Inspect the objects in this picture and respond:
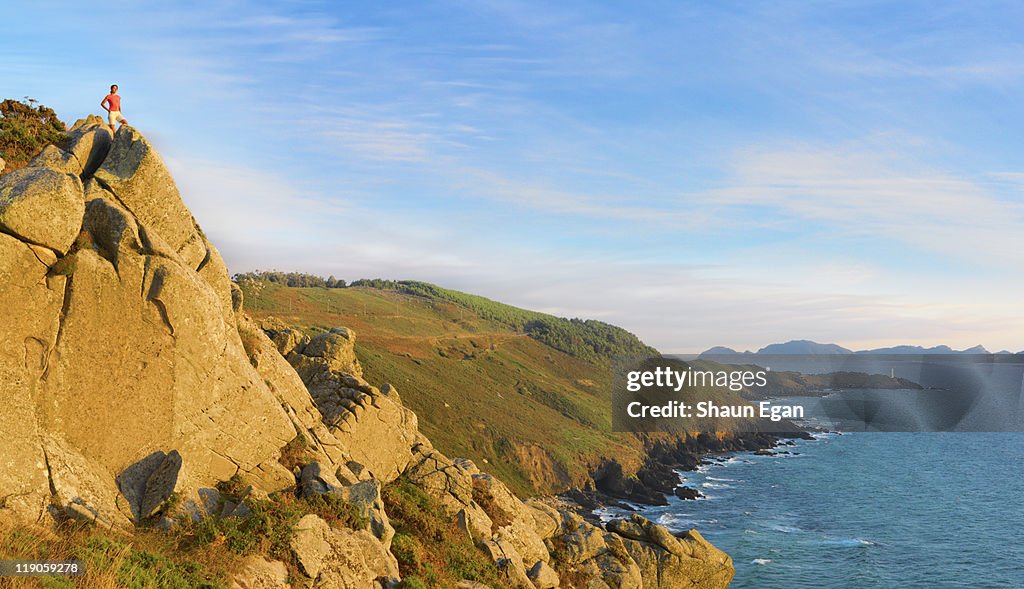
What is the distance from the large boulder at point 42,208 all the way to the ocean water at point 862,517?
60.7 metres

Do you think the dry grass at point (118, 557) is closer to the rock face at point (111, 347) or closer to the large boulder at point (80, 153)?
the rock face at point (111, 347)

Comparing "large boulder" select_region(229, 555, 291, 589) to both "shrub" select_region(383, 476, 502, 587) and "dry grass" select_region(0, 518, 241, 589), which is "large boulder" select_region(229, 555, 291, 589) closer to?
"dry grass" select_region(0, 518, 241, 589)

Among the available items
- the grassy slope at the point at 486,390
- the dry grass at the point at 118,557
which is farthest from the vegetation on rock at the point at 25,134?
the grassy slope at the point at 486,390

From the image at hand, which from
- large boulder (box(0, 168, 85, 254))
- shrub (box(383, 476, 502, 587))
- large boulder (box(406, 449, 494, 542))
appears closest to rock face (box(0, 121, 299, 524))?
large boulder (box(0, 168, 85, 254))

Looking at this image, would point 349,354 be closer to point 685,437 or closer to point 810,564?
point 810,564

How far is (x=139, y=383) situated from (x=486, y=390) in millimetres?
119118

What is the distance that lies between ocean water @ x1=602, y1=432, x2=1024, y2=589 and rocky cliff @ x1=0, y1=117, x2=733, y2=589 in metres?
51.8

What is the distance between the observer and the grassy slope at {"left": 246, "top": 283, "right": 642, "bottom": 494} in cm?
10294

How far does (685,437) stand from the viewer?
147000mm

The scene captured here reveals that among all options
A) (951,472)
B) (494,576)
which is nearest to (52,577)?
(494,576)

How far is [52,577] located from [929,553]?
8497 centimetres

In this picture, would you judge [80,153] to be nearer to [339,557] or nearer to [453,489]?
[339,557]

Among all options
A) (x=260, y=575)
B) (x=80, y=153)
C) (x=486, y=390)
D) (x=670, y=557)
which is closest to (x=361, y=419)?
(x=260, y=575)

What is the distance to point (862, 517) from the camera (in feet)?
288
